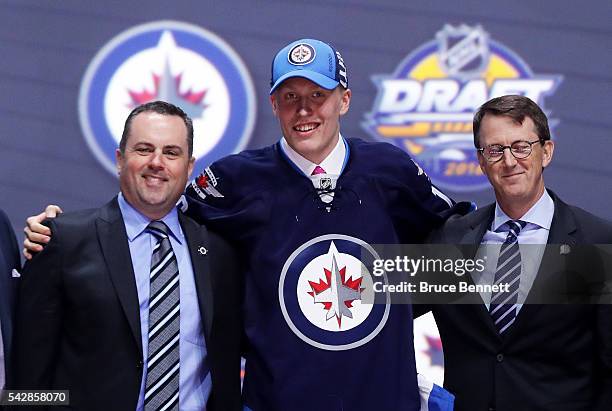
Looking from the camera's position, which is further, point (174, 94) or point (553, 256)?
point (174, 94)

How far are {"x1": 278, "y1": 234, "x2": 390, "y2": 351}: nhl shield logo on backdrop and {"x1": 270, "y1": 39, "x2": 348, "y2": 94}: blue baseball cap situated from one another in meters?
0.41

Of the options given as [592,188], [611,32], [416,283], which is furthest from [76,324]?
[611,32]

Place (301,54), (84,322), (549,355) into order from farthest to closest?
(301,54), (549,355), (84,322)

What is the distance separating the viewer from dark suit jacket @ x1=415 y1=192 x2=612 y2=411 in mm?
2100

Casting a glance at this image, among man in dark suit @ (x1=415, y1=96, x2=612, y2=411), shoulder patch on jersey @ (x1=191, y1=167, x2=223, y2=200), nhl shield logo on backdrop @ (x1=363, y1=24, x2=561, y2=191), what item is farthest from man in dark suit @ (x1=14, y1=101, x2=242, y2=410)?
nhl shield logo on backdrop @ (x1=363, y1=24, x2=561, y2=191)

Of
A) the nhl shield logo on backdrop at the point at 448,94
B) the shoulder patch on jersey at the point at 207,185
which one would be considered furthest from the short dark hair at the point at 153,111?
the nhl shield logo on backdrop at the point at 448,94

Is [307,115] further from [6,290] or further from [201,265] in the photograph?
[6,290]

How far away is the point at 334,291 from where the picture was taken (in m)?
2.19

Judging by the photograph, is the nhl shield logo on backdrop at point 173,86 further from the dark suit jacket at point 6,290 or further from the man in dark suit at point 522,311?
the man in dark suit at point 522,311

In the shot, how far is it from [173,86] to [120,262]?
72.6 inches

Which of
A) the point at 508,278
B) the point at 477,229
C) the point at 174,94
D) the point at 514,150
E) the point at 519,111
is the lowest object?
the point at 508,278

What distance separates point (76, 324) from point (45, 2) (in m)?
2.28

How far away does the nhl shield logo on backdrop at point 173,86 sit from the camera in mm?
3740

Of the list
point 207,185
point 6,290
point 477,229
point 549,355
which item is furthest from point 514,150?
point 6,290
